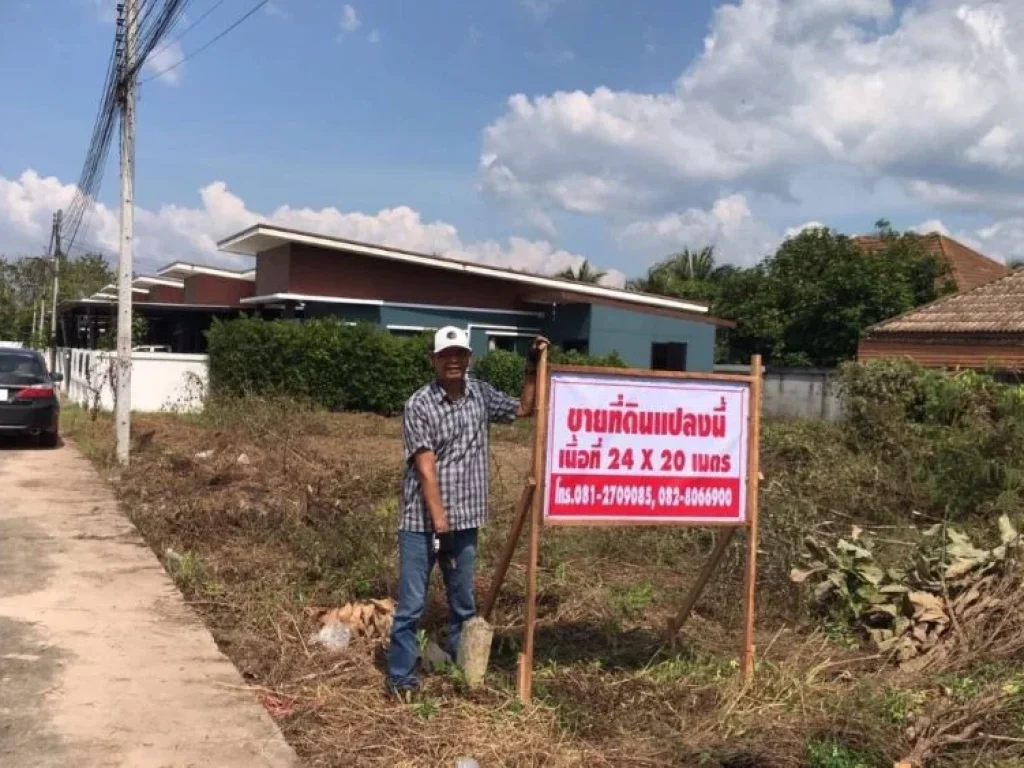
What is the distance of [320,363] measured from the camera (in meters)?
20.0

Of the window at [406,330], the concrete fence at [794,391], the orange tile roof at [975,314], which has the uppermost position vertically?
the orange tile roof at [975,314]

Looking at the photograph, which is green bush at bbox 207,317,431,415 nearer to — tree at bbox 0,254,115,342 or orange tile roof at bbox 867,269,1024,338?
orange tile roof at bbox 867,269,1024,338

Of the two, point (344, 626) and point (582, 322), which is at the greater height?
point (582, 322)

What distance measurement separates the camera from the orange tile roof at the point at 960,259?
3278 cm

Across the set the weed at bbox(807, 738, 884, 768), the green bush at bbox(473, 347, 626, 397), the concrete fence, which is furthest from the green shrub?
the weed at bbox(807, 738, 884, 768)

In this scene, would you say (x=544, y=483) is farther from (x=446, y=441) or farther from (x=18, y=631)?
(x=18, y=631)

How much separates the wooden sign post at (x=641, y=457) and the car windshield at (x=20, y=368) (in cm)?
1132

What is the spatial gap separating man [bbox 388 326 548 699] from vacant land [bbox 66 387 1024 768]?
393 millimetres

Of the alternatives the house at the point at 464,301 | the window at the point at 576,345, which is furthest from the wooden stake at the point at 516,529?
the window at the point at 576,345

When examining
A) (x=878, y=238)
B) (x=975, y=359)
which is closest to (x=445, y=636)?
(x=975, y=359)

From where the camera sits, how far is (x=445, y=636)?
18.2 feet

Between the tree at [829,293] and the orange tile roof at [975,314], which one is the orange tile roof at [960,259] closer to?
the tree at [829,293]

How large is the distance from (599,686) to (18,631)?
10.8ft

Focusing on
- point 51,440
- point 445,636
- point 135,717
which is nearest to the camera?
point 135,717
